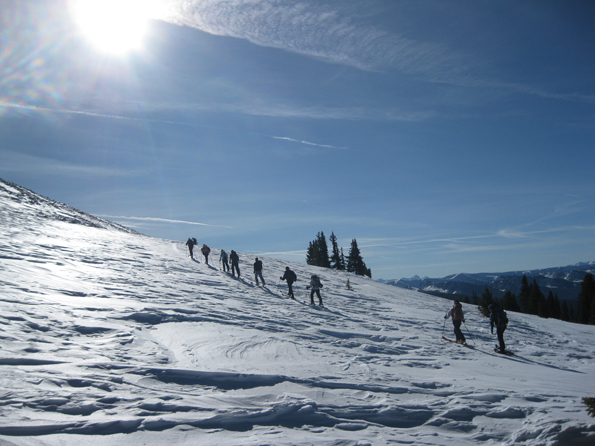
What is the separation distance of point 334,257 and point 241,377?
77.7 m

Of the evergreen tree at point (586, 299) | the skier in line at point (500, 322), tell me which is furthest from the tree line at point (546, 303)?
the skier in line at point (500, 322)

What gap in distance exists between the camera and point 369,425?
17.0 feet

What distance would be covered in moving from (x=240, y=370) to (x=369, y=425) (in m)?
2.84

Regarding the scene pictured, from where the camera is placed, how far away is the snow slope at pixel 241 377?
4.59m

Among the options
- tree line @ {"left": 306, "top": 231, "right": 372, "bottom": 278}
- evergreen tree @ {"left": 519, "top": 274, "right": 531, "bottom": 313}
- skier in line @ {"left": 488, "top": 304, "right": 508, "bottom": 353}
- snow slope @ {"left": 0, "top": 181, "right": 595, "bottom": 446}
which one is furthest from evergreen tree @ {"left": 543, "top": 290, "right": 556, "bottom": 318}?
skier in line @ {"left": 488, "top": 304, "right": 508, "bottom": 353}

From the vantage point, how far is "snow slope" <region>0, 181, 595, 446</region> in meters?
4.59

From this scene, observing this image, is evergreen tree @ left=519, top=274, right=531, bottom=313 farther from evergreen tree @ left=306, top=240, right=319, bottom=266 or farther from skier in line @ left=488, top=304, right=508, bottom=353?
skier in line @ left=488, top=304, right=508, bottom=353

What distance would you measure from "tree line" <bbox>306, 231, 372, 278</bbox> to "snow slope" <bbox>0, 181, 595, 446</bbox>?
6412 centimetres

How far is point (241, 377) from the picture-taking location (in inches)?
255

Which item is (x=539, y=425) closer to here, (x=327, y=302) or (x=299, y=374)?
(x=299, y=374)

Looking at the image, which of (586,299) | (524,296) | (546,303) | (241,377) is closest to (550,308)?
(546,303)

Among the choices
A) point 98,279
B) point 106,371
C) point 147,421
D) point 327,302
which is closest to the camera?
point 147,421

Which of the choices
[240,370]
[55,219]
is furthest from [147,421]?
[55,219]

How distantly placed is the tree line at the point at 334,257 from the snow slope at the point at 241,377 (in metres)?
64.1
